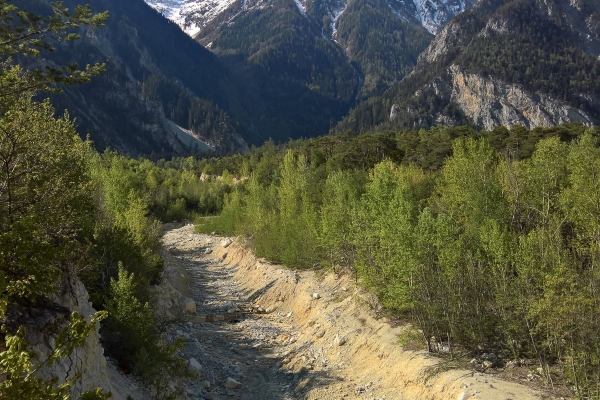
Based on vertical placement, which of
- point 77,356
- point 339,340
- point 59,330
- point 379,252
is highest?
point 59,330

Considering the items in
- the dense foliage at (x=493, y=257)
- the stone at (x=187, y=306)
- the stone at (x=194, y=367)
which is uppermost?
the dense foliage at (x=493, y=257)

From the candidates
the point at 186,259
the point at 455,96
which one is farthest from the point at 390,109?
the point at 186,259

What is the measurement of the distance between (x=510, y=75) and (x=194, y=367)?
174294 mm

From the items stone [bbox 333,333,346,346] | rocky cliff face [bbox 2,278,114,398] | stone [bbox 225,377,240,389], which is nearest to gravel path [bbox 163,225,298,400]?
stone [bbox 225,377,240,389]

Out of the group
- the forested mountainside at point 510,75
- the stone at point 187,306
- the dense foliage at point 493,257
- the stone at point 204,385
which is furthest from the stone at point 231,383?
the forested mountainside at point 510,75

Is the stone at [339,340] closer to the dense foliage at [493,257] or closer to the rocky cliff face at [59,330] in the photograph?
the dense foliage at [493,257]

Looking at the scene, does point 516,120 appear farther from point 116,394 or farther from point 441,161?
point 116,394

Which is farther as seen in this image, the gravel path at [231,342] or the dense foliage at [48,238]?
the gravel path at [231,342]

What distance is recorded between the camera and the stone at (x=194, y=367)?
632 inches

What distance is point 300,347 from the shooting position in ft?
65.2

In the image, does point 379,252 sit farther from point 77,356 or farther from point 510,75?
point 510,75

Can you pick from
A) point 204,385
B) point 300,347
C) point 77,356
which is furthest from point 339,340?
point 77,356

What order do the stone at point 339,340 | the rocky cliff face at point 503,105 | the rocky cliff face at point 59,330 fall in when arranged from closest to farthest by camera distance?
the rocky cliff face at point 59,330, the stone at point 339,340, the rocky cliff face at point 503,105

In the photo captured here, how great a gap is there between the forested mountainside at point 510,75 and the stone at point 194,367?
512 ft
